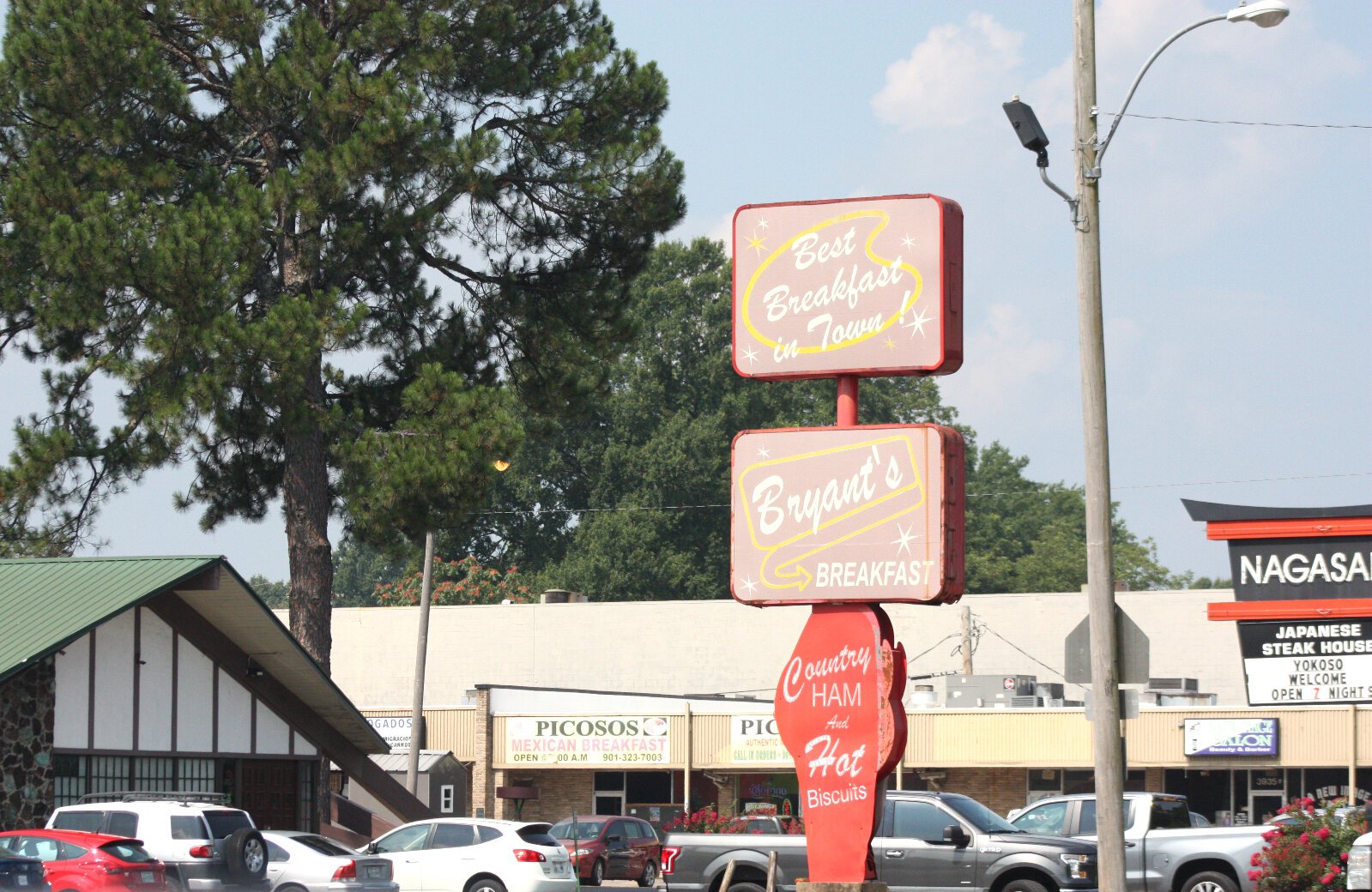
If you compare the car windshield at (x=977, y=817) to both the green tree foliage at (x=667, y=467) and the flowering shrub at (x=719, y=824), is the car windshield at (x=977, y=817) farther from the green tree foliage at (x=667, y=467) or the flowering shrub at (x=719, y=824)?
the green tree foliage at (x=667, y=467)

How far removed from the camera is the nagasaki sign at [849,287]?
1436 cm

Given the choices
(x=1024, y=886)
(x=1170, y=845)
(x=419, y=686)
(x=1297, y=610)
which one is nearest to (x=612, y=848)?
(x=419, y=686)

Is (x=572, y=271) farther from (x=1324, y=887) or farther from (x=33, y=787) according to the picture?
(x=1324, y=887)

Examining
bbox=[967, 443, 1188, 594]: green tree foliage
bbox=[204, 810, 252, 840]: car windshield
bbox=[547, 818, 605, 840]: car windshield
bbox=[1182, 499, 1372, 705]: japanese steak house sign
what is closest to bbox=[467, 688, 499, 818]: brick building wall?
bbox=[547, 818, 605, 840]: car windshield

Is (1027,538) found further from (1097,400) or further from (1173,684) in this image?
(1097,400)

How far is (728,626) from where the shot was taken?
57375mm

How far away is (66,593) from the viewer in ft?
83.0

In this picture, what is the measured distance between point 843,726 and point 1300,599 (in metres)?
14.2

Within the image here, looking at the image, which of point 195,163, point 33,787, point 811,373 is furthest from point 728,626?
point 811,373

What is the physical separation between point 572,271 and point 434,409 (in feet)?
15.6

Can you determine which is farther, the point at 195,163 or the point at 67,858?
the point at 195,163

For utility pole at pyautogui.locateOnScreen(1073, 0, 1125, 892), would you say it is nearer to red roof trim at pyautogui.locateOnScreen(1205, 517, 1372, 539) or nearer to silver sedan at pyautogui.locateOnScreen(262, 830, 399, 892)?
silver sedan at pyautogui.locateOnScreen(262, 830, 399, 892)

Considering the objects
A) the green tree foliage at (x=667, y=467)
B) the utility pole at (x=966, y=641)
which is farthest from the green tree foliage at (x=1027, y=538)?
the utility pole at (x=966, y=641)

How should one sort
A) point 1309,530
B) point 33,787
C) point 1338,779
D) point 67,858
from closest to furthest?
point 67,858 < point 33,787 < point 1309,530 < point 1338,779
